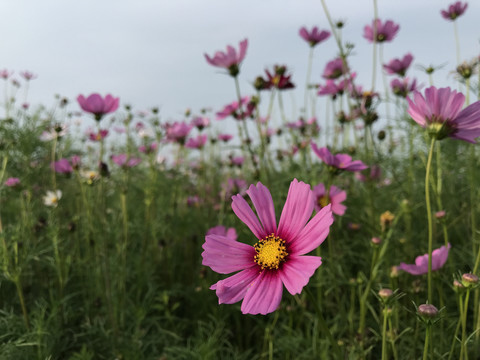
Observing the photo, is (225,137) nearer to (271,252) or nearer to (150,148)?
(150,148)

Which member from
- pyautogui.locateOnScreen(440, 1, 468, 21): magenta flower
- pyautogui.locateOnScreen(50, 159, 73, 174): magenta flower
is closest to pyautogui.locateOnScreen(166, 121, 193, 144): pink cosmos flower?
pyautogui.locateOnScreen(50, 159, 73, 174): magenta flower

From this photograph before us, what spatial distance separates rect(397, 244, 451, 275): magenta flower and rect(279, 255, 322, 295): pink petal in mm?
400

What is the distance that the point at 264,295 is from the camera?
0.53 m

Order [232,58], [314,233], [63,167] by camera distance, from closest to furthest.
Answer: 1. [314,233]
2. [232,58]
3. [63,167]

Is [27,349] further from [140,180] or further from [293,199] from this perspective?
[140,180]

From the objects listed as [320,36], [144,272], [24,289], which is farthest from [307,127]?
[24,289]

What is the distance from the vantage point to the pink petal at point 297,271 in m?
0.47

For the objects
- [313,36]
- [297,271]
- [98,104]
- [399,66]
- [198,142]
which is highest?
[313,36]

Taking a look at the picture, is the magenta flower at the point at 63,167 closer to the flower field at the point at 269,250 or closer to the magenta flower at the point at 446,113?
the flower field at the point at 269,250

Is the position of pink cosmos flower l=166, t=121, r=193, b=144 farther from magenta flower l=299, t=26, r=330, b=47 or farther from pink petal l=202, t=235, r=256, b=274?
pink petal l=202, t=235, r=256, b=274

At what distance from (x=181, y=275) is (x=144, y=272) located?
273 millimetres

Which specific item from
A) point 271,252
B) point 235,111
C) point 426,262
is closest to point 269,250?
point 271,252

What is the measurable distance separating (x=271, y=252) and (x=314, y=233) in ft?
0.28

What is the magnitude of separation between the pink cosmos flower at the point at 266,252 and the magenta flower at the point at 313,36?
1555 millimetres
